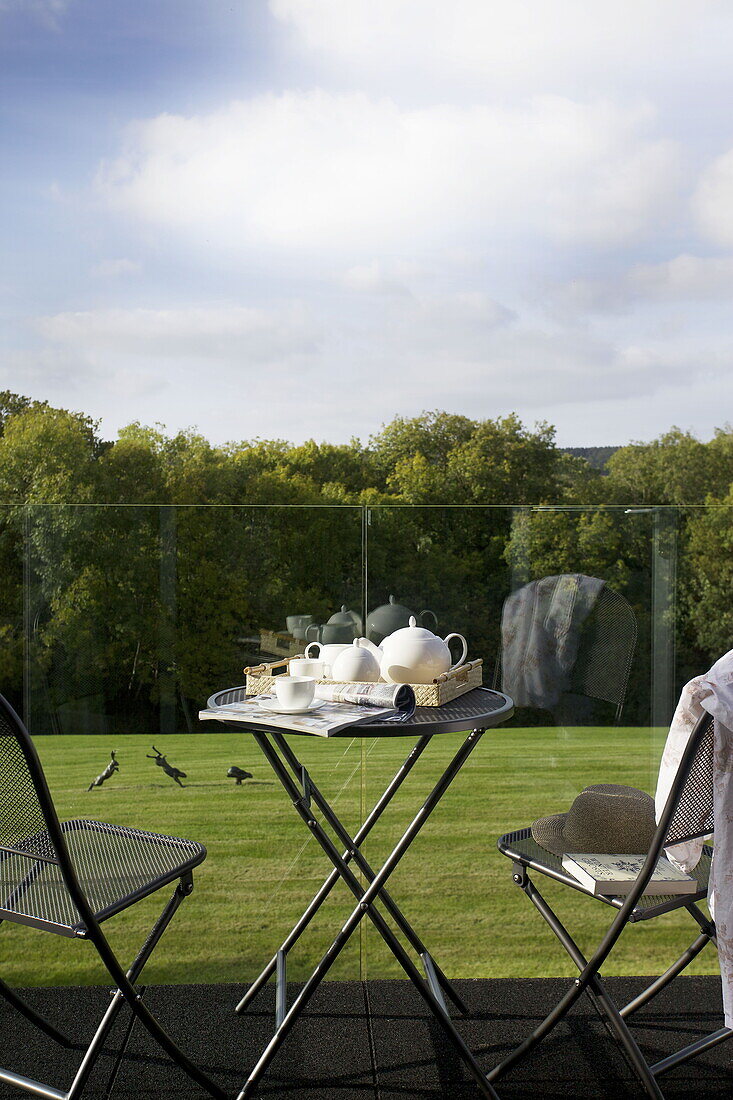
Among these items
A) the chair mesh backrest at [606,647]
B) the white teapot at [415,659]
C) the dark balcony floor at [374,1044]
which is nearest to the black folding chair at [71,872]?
the dark balcony floor at [374,1044]

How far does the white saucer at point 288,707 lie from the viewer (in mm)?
1750

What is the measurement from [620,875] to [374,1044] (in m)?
0.92

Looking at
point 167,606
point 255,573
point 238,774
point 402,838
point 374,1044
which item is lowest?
point 374,1044

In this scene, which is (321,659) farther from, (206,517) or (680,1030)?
(680,1030)

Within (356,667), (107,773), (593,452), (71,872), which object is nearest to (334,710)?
(356,667)

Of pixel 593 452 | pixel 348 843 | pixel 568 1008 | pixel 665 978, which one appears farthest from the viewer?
pixel 593 452

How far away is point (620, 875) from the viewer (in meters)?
1.74

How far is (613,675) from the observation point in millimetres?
2883

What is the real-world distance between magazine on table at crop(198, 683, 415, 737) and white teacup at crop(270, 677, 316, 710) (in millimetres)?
21

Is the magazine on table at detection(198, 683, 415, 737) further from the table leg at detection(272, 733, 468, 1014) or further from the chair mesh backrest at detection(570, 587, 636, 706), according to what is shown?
the chair mesh backrest at detection(570, 587, 636, 706)

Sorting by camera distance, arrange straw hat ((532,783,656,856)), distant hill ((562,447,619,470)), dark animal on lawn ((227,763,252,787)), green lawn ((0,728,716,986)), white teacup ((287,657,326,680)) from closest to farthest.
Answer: straw hat ((532,783,656,856)) < white teacup ((287,657,326,680)) < green lawn ((0,728,716,986)) < dark animal on lawn ((227,763,252,787)) < distant hill ((562,447,619,470))

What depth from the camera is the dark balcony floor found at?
2021 millimetres

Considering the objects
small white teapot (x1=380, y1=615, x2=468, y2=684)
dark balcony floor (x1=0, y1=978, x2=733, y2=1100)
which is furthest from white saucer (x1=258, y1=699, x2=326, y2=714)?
dark balcony floor (x1=0, y1=978, x2=733, y2=1100)

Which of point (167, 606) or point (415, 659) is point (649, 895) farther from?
point (167, 606)
